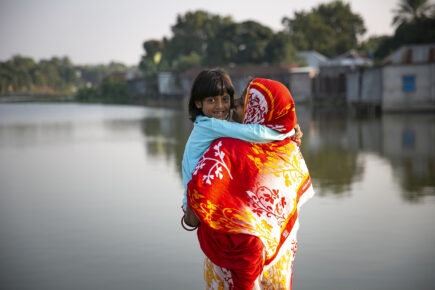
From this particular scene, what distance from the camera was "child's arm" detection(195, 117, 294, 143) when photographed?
2117 mm

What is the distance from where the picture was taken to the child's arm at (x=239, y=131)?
2.12 meters

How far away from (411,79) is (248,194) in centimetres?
2327

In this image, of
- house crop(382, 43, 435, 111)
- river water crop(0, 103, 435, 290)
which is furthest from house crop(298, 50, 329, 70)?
river water crop(0, 103, 435, 290)

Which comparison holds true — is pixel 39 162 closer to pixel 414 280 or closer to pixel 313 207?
pixel 313 207

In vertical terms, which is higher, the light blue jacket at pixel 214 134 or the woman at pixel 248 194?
the light blue jacket at pixel 214 134

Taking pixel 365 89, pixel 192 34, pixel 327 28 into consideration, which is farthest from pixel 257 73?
pixel 192 34

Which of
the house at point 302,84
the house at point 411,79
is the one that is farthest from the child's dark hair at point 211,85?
the house at point 302,84

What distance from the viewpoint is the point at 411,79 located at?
77.6ft

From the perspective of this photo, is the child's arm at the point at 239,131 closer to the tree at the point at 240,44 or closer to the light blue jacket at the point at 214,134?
the light blue jacket at the point at 214,134

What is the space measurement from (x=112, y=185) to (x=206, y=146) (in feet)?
21.0

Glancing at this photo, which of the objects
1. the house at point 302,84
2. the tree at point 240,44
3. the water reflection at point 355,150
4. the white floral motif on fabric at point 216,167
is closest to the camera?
the white floral motif on fabric at point 216,167

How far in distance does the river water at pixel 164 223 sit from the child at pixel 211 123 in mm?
1961

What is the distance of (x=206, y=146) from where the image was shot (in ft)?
7.16

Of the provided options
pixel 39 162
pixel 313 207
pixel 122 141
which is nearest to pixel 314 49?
pixel 122 141
